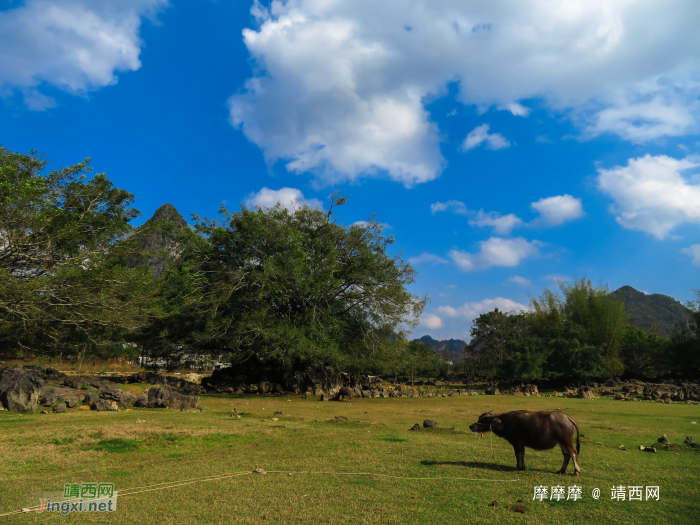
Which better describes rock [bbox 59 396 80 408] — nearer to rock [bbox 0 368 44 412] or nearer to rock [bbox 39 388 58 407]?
rock [bbox 39 388 58 407]

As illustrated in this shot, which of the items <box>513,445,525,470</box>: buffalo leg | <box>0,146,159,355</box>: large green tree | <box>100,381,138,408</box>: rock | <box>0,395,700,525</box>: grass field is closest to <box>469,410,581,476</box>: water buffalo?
<box>513,445,525,470</box>: buffalo leg

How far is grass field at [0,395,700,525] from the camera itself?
4008mm

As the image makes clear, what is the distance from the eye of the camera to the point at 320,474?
5445mm

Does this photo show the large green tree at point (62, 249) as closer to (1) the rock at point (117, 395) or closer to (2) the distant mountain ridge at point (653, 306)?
(1) the rock at point (117, 395)

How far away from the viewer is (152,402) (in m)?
13.3

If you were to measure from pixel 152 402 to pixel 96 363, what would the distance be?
40.1 meters

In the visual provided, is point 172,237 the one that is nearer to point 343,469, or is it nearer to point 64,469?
point 64,469

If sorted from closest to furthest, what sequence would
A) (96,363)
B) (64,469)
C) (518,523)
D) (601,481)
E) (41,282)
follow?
(518,523), (601,481), (64,469), (41,282), (96,363)

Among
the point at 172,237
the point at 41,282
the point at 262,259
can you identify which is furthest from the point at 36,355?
the point at 262,259

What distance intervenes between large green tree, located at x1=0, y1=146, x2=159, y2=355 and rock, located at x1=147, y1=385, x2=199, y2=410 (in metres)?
3.99

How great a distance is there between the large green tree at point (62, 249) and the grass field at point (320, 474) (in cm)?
541

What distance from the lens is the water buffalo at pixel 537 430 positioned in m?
5.17

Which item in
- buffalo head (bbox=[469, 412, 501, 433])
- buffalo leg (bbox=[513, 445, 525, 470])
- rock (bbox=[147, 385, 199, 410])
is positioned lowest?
rock (bbox=[147, 385, 199, 410])

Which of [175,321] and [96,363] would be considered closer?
[175,321]
